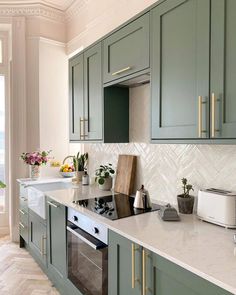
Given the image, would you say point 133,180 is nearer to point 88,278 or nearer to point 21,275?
point 88,278

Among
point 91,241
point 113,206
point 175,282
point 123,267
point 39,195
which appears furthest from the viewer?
point 39,195

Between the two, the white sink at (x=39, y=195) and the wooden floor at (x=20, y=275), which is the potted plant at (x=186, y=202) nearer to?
the white sink at (x=39, y=195)

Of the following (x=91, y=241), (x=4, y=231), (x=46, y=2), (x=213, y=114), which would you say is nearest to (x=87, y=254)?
(x=91, y=241)

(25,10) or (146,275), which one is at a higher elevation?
(25,10)

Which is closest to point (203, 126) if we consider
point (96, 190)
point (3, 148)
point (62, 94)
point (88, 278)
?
point (88, 278)

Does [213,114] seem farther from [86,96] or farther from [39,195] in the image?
[39,195]

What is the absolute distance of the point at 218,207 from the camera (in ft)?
4.89

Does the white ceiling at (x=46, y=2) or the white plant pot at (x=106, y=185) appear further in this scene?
the white ceiling at (x=46, y=2)

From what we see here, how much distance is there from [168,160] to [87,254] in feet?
Result: 3.05

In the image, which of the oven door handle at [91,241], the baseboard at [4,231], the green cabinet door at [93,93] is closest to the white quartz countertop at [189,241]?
the oven door handle at [91,241]

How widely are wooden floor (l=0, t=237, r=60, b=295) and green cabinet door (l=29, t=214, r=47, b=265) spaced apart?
0.13 metres

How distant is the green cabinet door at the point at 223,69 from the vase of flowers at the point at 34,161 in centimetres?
247

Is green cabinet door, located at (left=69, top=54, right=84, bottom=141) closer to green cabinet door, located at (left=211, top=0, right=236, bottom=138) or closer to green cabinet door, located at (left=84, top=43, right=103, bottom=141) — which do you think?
green cabinet door, located at (left=84, top=43, right=103, bottom=141)

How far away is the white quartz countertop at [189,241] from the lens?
3.25 feet
